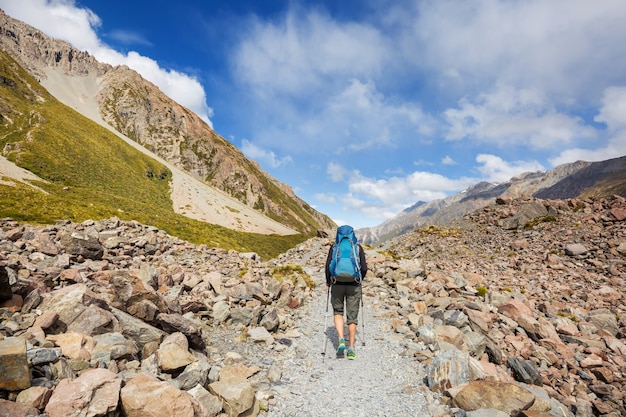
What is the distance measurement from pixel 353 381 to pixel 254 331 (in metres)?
4.30

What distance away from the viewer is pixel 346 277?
989 centimetres

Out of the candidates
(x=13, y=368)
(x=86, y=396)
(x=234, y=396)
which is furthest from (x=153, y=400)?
(x=13, y=368)

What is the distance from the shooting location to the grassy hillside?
→ 4628 cm

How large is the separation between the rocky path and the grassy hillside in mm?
45729

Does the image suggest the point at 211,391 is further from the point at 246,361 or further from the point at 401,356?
the point at 401,356

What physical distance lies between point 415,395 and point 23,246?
19.3 metres

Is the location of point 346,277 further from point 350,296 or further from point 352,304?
point 352,304

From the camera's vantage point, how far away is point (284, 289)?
617 inches

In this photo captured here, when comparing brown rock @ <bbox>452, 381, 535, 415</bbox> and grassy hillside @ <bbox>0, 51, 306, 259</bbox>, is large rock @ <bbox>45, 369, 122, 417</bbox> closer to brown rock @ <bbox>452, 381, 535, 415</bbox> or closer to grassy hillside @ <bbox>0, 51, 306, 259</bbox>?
brown rock @ <bbox>452, 381, 535, 415</bbox>

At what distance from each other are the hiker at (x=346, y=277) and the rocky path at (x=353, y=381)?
0.90 metres

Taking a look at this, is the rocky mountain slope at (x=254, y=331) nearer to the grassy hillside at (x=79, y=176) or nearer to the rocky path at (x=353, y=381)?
the rocky path at (x=353, y=381)

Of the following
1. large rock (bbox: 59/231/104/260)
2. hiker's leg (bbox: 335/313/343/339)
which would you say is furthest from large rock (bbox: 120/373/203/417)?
large rock (bbox: 59/231/104/260)

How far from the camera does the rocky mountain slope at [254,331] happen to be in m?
5.39

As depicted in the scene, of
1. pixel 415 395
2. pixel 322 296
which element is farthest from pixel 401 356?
pixel 322 296
